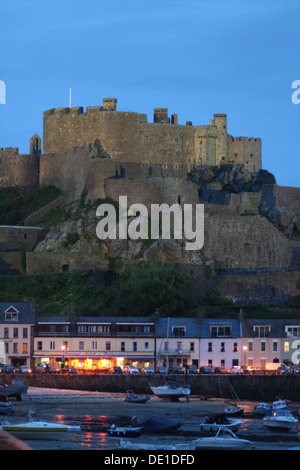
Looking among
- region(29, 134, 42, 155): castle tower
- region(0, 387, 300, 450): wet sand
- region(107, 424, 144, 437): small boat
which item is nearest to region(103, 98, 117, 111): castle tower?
region(29, 134, 42, 155): castle tower

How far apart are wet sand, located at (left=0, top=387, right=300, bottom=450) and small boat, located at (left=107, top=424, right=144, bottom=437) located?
24cm

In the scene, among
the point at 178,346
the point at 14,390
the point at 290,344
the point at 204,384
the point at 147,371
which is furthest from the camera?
the point at 290,344

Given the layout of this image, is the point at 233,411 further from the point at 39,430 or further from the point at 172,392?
the point at 39,430

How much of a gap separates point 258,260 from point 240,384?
24974 mm

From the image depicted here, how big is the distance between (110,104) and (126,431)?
176 feet

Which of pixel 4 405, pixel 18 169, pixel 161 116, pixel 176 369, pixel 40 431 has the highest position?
pixel 161 116

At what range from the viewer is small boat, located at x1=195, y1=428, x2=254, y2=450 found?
1527 inches

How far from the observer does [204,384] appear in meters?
60.8

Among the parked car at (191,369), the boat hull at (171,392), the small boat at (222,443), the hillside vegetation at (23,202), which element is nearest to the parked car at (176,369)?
the parked car at (191,369)

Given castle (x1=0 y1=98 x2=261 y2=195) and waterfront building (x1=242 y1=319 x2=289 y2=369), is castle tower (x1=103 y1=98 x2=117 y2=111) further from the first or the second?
waterfront building (x1=242 y1=319 x2=289 y2=369)

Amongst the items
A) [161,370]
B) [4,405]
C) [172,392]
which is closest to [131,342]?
[161,370]

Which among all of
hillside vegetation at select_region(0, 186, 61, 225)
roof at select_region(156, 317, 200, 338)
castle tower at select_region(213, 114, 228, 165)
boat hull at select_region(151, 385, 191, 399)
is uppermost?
castle tower at select_region(213, 114, 228, 165)
